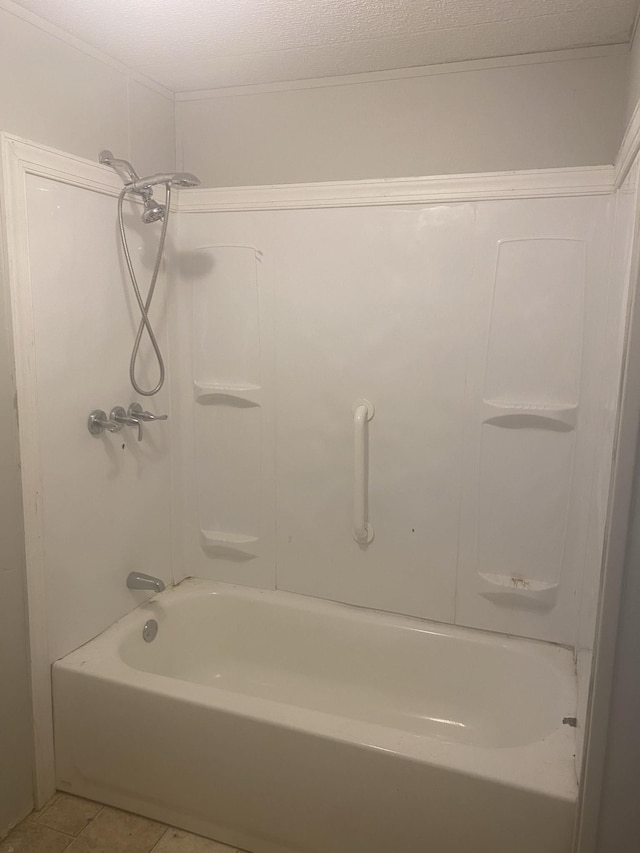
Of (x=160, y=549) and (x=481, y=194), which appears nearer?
(x=481, y=194)

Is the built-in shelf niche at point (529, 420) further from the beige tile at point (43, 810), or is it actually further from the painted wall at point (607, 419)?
the beige tile at point (43, 810)

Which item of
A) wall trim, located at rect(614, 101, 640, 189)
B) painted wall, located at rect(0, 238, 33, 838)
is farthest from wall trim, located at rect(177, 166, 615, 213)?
painted wall, located at rect(0, 238, 33, 838)

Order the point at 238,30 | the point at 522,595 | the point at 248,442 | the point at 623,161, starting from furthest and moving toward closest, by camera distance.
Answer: the point at 248,442 → the point at 522,595 → the point at 238,30 → the point at 623,161

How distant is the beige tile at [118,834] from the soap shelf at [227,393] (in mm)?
1401

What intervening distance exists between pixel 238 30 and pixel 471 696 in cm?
221

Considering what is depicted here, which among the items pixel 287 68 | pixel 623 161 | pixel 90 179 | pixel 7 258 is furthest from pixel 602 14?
pixel 7 258

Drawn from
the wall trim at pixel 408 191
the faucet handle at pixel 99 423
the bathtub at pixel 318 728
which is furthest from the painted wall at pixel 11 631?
the wall trim at pixel 408 191

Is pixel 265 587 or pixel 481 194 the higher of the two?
pixel 481 194

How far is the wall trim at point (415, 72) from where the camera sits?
1856 mm

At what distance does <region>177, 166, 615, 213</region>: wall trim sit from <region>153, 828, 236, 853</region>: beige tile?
204cm

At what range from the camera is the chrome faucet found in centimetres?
226

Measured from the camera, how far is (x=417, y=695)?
2242 millimetres

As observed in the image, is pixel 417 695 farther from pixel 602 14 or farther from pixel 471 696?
pixel 602 14

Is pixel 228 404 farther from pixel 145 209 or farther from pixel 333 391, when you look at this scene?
pixel 145 209
